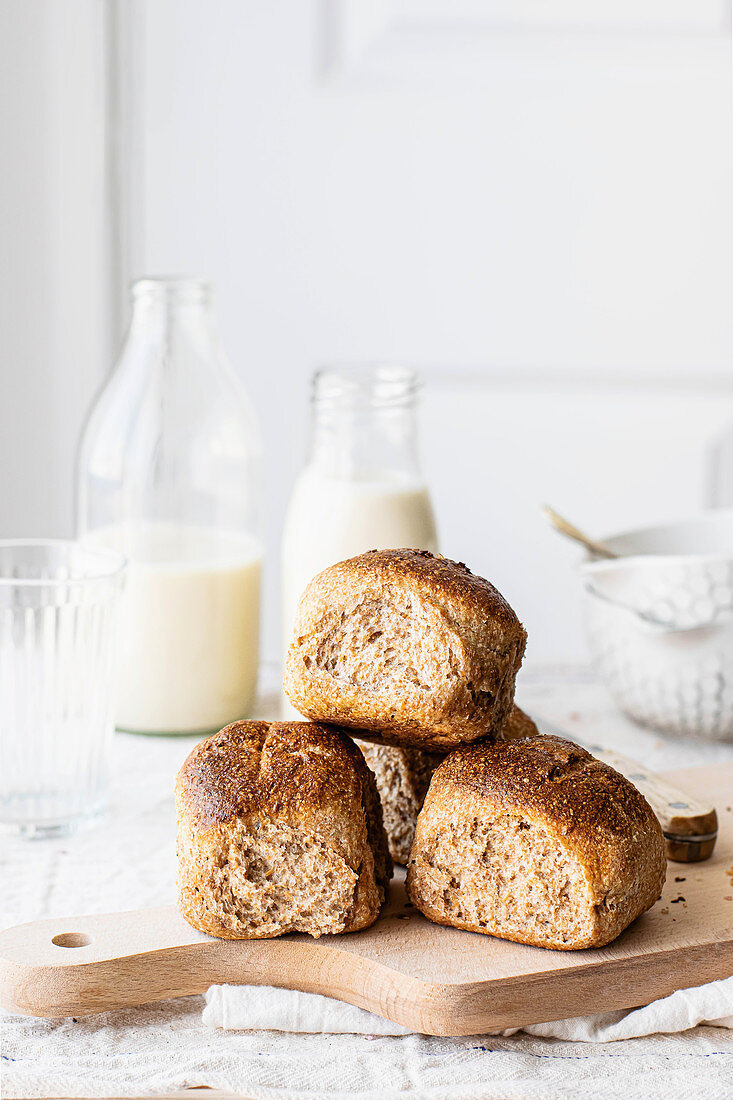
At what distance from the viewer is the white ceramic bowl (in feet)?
3.15

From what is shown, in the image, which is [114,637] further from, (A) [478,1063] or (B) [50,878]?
(A) [478,1063]

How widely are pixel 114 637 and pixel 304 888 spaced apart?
32cm

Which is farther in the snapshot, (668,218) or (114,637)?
(668,218)

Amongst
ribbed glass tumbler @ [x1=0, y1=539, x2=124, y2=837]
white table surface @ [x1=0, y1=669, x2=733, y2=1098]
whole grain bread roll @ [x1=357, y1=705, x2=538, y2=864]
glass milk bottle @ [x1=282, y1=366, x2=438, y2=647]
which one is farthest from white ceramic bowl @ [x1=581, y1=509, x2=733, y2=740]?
ribbed glass tumbler @ [x1=0, y1=539, x2=124, y2=837]

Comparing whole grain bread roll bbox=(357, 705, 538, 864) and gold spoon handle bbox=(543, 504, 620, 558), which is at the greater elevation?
gold spoon handle bbox=(543, 504, 620, 558)

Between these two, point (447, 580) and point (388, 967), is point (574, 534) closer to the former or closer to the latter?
point (447, 580)

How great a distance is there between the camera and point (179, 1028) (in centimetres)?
62

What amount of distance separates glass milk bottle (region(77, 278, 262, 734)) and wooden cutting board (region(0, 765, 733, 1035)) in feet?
1.28

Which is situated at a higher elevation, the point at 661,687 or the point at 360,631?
the point at 360,631

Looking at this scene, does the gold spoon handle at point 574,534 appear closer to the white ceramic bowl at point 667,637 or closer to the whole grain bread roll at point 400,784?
the white ceramic bowl at point 667,637

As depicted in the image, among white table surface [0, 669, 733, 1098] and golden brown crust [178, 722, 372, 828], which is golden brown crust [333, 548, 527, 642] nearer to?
golden brown crust [178, 722, 372, 828]

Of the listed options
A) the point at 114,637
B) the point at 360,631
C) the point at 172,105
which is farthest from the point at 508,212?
the point at 360,631

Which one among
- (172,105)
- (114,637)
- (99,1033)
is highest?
(172,105)

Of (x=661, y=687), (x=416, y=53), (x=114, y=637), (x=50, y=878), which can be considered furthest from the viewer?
(x=416, y=53)
